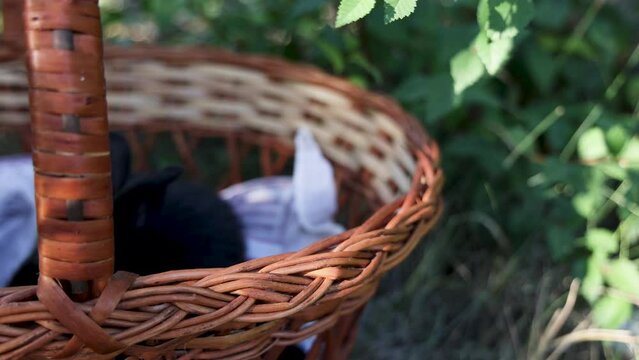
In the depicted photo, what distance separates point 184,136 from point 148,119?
8cm

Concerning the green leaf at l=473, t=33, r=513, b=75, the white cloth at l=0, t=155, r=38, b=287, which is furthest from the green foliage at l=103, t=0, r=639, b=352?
the white cloth at l=0, t=155, r=38, b=287

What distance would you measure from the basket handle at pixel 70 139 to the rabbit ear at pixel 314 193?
1.30ft

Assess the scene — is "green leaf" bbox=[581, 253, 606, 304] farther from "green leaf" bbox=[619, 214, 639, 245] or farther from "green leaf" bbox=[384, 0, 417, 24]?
"green leaf" bbox=[384, 0, 417, 24]

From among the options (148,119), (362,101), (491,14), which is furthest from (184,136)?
(491,14)

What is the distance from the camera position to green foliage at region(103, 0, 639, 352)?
2.88ft

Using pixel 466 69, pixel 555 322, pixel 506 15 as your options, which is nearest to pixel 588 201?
pixel 555 322

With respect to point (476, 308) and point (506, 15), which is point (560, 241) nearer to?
point (476, 308)

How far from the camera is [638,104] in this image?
105 cm

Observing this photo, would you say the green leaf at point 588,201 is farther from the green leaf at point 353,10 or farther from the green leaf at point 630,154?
the green leaf at point 353,10

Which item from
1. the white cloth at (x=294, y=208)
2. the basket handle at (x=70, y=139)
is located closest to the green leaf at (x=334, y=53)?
the white cloth at (x=294, y=208)

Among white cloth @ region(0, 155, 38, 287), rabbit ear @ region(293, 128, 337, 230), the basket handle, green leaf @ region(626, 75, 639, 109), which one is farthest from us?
green leaf @ region(626, 75, 639, 109)

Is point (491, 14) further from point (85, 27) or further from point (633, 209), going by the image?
point (633, 209)

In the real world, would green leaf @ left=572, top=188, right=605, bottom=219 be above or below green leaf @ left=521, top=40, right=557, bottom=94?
below

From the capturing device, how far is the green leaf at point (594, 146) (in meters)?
0.87
